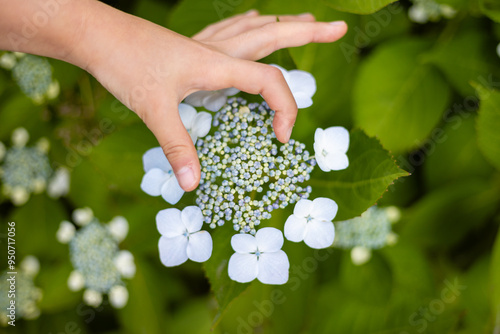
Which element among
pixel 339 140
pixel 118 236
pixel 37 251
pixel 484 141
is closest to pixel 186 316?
pixel 118 236

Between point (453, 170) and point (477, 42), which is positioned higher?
point (477, 42)

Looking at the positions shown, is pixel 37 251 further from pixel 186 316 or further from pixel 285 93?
pixel 285 93

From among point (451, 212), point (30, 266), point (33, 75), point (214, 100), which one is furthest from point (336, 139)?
point (30, 266)

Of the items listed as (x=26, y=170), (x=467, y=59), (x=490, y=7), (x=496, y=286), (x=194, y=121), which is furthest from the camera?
(x=26, y=170)

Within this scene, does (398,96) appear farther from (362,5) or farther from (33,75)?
(33,75)

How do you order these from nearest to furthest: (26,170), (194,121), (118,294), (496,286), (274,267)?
1. (274,267)
2. (194,121)
3. (496,286)
4. (118,294)
5. (26,170)

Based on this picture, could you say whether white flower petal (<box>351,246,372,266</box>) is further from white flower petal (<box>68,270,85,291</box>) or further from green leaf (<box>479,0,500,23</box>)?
white flower petal (<box>68,270,85,291</box>)
